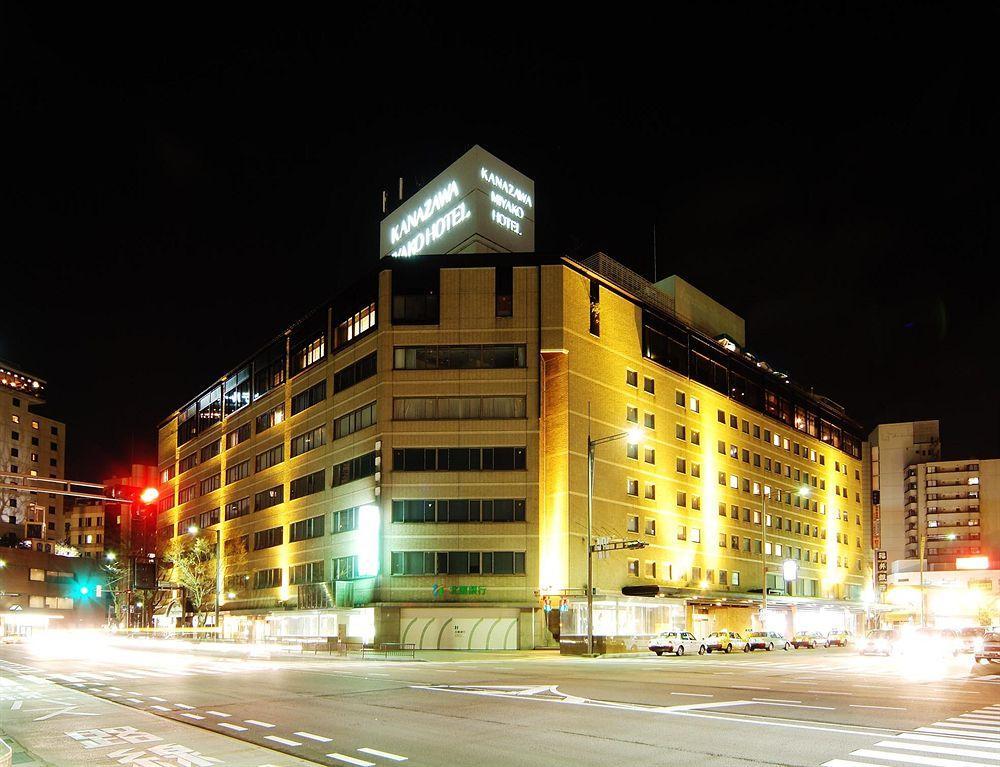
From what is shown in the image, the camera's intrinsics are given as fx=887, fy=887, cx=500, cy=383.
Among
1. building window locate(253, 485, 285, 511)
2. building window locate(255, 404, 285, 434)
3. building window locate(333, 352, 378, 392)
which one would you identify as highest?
building window locate(333, 352, 378, 392)

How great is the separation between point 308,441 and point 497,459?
73.5 ft

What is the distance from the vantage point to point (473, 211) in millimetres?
73438

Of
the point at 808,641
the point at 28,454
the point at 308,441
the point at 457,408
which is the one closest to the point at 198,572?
the point at 308,441

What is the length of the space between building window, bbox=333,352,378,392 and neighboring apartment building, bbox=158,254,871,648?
0.22 m

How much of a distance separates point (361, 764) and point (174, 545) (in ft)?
300

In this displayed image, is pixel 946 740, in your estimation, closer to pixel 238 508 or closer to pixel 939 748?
pixel 939 748

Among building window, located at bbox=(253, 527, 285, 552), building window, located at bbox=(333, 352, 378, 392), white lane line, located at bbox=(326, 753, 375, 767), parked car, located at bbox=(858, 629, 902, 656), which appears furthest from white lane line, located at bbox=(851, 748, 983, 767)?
building window, located at bbox=(253, 527, 285, 552)

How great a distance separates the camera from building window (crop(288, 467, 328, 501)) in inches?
2957

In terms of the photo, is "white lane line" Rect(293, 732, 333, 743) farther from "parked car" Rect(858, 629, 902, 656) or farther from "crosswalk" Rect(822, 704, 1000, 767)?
"parked car" Rect(858, 629, 902, 656)

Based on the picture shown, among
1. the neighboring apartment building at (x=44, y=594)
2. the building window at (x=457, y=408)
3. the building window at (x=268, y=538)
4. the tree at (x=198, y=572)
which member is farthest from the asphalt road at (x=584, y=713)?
the neighboring apartment building at (x=44, y=594)

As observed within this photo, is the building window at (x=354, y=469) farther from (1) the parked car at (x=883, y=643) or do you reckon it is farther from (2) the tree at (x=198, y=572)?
(1) the parked car at (x=883, y=643)

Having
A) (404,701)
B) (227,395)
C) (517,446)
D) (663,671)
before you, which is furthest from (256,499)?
(404,701)

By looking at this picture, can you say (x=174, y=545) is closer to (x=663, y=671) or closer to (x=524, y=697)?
(x=663, y=671)

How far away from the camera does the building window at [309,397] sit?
76562mm
